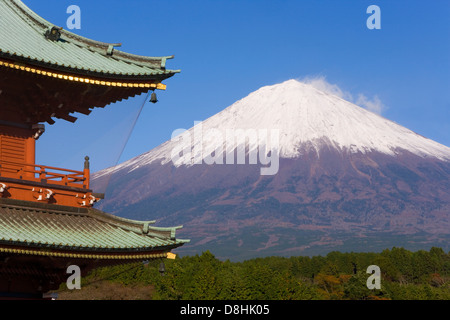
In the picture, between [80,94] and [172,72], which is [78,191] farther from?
[172,72]

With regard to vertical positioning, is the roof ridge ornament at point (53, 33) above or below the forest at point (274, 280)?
above

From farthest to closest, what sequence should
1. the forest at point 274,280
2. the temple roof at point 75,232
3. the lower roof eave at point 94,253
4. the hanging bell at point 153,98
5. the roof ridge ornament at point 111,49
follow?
the forest at point 274,280, the roof ridge ornament at point 111,49, the hanging bell at point 153,98, the temple roof at point 75,232, the lower roof eave at point 94,253

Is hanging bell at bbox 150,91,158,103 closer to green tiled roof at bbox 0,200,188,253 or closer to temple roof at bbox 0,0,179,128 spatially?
temple roof at bbox 0,0,179,128

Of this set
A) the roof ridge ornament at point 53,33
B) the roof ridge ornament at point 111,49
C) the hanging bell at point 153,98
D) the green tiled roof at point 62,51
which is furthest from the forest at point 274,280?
the hanging bell at point 153,98

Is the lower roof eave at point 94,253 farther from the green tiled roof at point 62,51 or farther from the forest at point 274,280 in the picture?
the forest at point 274,280

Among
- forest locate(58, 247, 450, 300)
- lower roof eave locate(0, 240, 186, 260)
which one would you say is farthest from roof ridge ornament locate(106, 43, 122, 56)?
forest locate(58, 247, 450, 300)

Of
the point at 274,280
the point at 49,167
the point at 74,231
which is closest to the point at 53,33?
the point at 49,167
